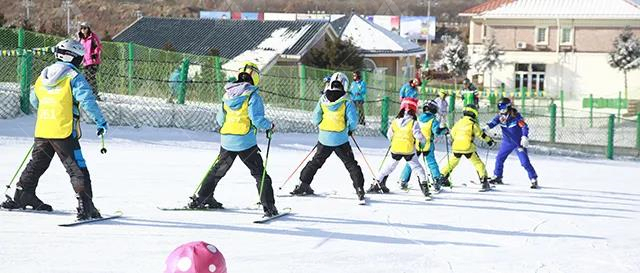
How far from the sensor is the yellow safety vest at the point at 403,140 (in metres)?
10.7

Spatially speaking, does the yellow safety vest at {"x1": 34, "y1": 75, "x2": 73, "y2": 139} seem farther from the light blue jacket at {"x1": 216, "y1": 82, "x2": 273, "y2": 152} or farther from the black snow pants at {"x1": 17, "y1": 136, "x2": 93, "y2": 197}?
the light blue jacket at {"x1": 216, "y1": 82, "x2": 273, "y2": 152}

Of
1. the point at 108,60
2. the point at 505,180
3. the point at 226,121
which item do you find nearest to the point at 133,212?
the point at 226,121

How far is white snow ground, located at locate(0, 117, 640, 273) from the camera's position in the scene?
696 centimetres

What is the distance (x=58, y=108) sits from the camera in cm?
764

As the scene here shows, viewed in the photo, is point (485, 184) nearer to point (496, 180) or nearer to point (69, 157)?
point (496, 180)

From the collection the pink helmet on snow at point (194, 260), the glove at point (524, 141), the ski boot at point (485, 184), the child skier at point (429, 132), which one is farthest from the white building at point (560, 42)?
the pink helmet on snow at point (194, 260)

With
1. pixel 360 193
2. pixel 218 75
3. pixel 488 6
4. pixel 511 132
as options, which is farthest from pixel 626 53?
pixel 360 193

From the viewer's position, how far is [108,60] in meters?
18.8

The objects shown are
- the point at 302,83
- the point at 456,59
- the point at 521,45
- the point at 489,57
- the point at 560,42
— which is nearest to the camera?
the point at 302,83

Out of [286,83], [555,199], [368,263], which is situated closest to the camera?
[368,263]

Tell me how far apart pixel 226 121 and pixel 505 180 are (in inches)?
266

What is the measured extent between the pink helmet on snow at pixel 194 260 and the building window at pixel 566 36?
175 feet

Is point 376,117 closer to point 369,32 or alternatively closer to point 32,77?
point 32,77

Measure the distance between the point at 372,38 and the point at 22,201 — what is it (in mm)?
31045
